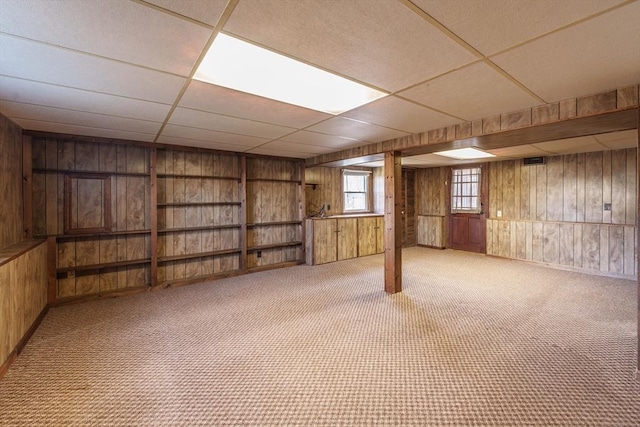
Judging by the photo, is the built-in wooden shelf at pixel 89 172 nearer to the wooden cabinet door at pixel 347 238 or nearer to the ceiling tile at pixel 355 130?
the ceiling tile at pixel 355 130

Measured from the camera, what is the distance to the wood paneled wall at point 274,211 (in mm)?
5410

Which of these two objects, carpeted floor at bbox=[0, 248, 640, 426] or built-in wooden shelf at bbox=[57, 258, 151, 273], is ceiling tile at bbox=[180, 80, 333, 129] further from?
built-in wooden shelf at bbox=[57, 258, 151, 273]

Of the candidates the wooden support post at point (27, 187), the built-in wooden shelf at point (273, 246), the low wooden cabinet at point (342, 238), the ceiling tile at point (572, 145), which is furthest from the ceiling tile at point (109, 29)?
the ceiling tile at point (572, 145)

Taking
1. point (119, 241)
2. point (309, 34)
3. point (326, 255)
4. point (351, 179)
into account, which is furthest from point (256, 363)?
point (351, 179)

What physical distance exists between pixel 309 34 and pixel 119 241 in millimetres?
4080

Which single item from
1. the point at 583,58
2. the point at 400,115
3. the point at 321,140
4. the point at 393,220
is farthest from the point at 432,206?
the point at 583,58

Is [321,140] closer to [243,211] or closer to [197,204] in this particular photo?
[243,211]

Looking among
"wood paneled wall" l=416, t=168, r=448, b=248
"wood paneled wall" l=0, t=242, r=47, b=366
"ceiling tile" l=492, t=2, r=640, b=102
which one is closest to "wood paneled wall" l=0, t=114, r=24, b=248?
"wood paneled wall" l=0, t=242, r=47, b=366

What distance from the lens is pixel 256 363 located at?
7.64 feet

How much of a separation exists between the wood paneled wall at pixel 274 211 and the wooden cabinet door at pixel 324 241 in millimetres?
331

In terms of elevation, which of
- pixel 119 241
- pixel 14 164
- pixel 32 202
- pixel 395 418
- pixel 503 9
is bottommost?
pixel 395 418

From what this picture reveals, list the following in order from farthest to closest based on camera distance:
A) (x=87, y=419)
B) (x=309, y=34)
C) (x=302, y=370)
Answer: (x=302, y=370), (x=87, y=419), (x=309, y=34)

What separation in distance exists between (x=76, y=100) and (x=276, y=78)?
1.71 meters

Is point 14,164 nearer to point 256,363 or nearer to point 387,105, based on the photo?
point 256,363
